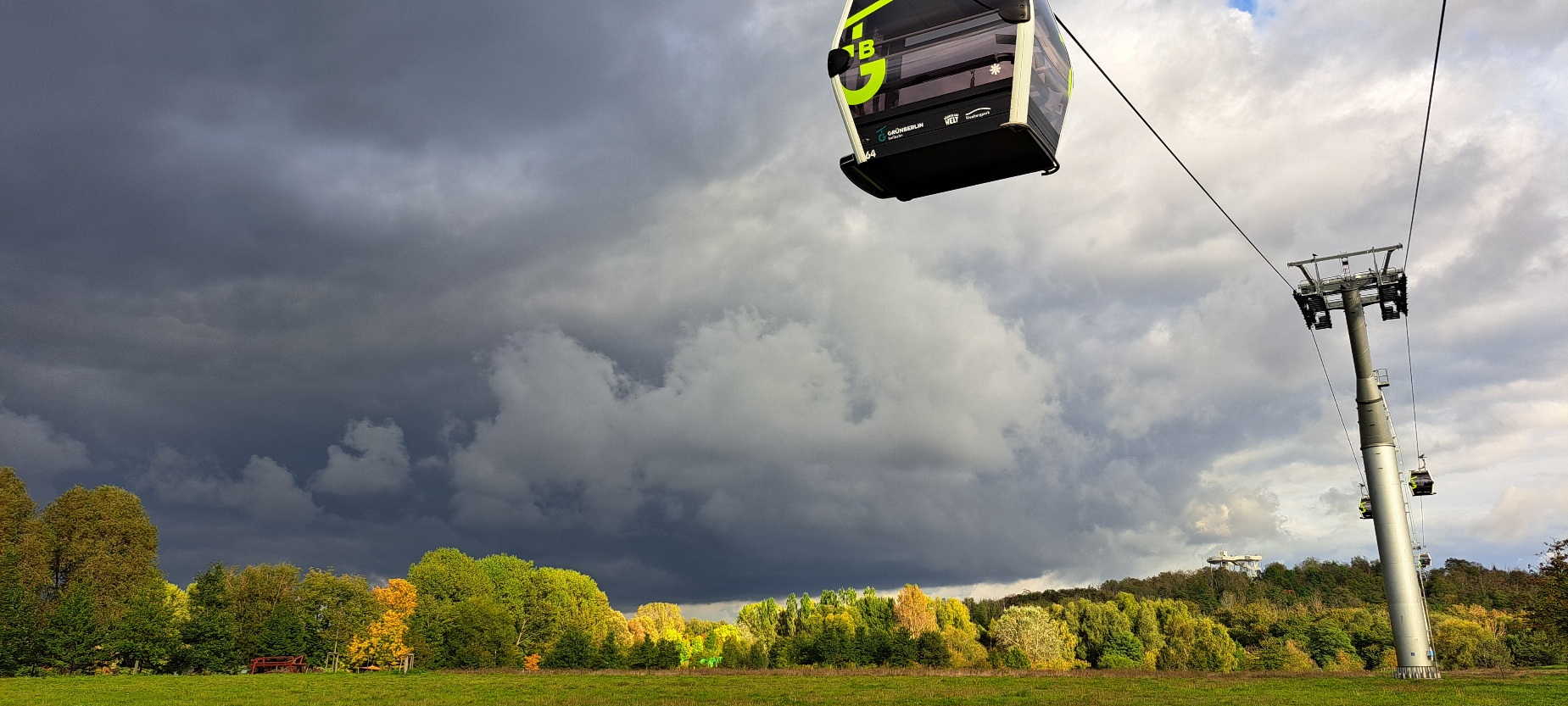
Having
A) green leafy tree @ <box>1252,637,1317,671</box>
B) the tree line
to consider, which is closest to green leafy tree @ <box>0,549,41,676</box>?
the tree line

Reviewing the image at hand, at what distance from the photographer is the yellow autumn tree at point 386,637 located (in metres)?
89.5

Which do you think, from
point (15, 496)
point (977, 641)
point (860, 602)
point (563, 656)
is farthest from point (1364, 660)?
point (15, 496)

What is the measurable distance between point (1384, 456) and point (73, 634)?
7792cm

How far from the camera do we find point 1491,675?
41812 millimetres

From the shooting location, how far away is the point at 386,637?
9162cm

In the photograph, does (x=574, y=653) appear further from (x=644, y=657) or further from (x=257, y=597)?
(x=257, y=597)

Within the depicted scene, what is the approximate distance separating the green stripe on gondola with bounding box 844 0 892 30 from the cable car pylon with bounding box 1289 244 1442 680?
39.1 meters

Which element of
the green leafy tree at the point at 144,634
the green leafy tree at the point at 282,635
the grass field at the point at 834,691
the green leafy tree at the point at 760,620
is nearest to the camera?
the grass field at the point at 834,691

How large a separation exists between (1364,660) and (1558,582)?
60.3 metres

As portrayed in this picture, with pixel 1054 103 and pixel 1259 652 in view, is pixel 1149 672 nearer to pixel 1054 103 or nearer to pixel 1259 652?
pixel 1054 103

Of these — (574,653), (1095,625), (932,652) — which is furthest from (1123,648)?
(574,653)

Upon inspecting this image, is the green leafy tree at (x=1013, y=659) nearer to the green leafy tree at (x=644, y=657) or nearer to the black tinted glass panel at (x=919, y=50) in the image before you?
Result: the green leafy tree at (x=644, y=657)

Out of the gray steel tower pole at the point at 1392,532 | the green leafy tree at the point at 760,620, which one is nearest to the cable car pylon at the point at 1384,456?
the gray steel tower pole at the point at 1392,532

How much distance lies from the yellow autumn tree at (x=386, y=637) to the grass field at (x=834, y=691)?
36754 millimetres
